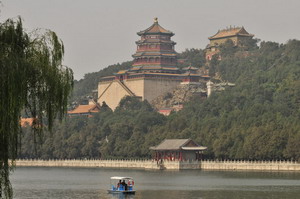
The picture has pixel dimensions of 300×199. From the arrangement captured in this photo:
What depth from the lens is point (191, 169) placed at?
120m

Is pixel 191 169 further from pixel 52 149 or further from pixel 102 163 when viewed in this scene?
pixel 52 149

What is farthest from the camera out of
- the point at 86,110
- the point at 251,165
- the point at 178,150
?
the point at 86,110

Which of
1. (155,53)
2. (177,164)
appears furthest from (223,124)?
(155,53)

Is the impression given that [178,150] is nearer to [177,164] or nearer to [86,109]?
[177,164]

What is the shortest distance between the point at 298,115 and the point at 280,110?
5825 millimetres

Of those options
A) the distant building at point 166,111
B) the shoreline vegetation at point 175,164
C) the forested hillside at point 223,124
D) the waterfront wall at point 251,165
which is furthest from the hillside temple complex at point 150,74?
the waterfront wall at point 251,165

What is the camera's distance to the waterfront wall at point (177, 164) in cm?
10582

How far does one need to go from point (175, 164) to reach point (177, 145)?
2.97 meters

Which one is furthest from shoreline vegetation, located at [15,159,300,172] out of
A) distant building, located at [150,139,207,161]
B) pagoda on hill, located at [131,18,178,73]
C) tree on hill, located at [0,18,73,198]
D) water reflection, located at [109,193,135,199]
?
tree on hill, located at [0,18,73,198]

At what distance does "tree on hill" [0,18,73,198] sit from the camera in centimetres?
2586

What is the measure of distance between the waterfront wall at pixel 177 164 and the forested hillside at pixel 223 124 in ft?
3.65

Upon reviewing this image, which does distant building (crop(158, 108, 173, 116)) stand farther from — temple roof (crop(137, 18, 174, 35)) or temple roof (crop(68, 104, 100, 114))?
temple roof (crop(137, 18, 174, 35))

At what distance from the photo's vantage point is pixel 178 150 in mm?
120562

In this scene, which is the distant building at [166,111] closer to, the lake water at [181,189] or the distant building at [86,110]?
the distant building at [86,110]
